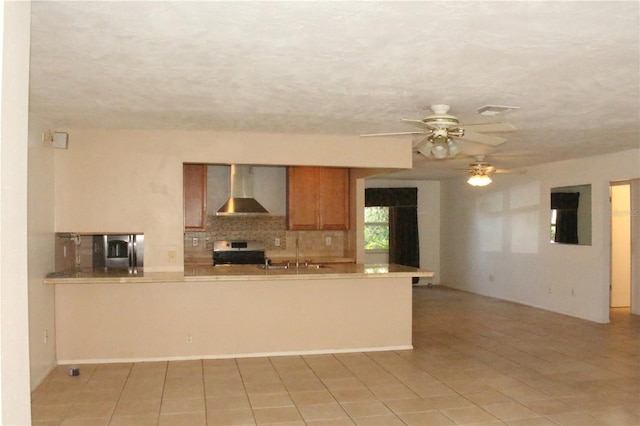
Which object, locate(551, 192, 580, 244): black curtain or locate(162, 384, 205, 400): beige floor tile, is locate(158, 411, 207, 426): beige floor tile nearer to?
locate(162, 384, 205, 400): beige floor tile

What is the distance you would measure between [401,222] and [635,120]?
6.38m

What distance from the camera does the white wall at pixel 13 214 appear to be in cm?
173

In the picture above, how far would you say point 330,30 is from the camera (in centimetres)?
258

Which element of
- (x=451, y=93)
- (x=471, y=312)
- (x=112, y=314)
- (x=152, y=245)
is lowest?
(x=471, y=312)

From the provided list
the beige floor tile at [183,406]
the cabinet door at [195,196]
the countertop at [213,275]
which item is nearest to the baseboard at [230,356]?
the countertop at [213,275]

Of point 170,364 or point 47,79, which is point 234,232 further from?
point 47,79

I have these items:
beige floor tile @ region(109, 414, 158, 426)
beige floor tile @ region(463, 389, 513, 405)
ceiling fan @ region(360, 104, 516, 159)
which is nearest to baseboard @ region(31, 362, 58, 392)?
beige floor tile @ region(109, 414, 158, 426)

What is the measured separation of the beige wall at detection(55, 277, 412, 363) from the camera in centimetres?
529

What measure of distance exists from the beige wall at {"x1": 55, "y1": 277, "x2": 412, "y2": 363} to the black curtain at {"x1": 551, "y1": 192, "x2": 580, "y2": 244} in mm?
3366

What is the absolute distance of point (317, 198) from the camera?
7.67m

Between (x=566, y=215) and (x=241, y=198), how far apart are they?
477 centimetres

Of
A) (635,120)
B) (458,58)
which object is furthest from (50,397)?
(635,120)

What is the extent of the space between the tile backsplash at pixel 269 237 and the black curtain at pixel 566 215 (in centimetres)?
322

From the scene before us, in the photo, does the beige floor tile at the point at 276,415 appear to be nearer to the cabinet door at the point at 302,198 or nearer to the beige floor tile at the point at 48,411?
the beige floor tile at the point at 48,411
